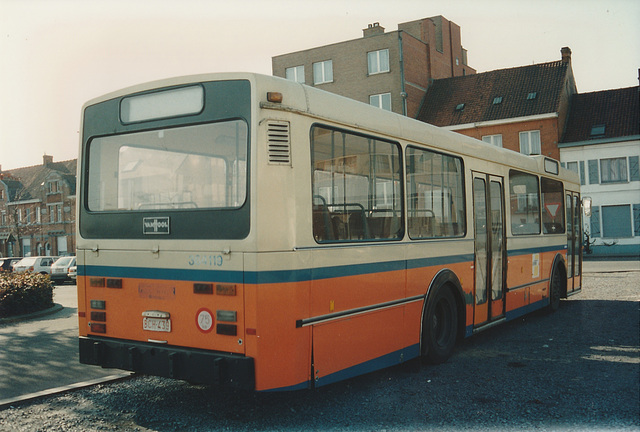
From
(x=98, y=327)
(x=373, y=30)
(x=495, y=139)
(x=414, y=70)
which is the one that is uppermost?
(x=373, y=30)

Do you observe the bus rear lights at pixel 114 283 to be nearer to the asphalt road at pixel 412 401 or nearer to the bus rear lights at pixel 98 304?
the bus rear lights at pixel 98 304

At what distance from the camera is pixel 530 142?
40438mm

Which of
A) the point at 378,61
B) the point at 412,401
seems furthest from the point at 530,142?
the point at 412,401

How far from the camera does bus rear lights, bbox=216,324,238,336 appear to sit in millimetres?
5172

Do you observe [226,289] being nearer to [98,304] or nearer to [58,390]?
[98,304]

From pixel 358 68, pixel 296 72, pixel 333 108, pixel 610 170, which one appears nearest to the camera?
pixel 333 108

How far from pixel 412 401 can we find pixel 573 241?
9.10 metres

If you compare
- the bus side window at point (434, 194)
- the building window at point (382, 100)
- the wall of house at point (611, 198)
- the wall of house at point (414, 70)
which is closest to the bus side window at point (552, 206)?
the bus side window at point (434, 194)

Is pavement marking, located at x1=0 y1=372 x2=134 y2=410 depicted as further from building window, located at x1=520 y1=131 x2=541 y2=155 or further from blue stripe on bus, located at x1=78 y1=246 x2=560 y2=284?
building window, located at x1=520 y1=131 x2=541 y2=155

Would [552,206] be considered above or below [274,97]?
below

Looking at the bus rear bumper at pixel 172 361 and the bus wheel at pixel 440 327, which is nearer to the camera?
the bus rear bumper at pixel 172 361

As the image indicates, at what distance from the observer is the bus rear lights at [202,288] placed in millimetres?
5334

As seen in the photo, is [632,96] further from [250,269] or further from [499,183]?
[250,269]

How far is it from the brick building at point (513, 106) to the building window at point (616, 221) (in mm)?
4671
